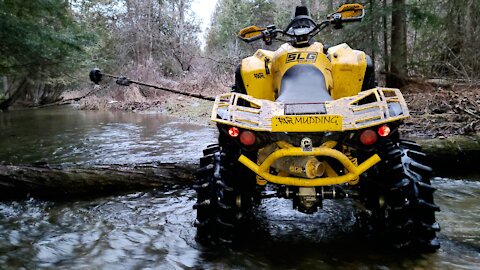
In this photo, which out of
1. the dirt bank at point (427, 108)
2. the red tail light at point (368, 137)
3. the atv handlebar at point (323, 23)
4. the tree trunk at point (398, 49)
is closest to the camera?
the red tail light at point (368, 137)

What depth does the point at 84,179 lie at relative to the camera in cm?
489

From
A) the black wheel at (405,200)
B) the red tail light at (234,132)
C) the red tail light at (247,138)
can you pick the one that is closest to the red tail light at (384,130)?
the black wheel at (405,200)

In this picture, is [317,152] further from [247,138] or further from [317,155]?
[247,138]

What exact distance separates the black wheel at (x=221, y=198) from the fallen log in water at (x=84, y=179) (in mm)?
1950

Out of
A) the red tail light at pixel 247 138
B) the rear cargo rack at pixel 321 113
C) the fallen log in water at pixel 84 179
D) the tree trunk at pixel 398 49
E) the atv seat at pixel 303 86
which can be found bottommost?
the fallen log in water at pixel 84 179

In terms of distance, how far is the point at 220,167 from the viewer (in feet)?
10.6

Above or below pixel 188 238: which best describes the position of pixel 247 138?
above

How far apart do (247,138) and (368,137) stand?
0.79m

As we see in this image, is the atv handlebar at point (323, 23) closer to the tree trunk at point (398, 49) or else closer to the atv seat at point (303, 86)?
the atv seat at point (303, 86)

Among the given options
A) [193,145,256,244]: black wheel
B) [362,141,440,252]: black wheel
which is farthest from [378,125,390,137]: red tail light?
[193,145,256,244]: black wheel

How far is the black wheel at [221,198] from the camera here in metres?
3.11

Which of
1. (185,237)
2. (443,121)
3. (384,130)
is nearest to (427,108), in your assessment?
(443,121)

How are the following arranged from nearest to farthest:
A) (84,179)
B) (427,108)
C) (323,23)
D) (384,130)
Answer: (384,130)
(323,23)
(84,179)
(427,108)

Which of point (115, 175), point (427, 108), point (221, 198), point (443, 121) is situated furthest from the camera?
point (427, 108)
